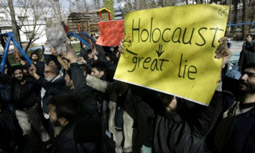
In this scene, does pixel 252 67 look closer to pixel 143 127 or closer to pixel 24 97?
pixel 143 127

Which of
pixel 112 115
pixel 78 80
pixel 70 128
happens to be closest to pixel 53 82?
pixel 78 80

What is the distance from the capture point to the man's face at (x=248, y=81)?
6.38 feet

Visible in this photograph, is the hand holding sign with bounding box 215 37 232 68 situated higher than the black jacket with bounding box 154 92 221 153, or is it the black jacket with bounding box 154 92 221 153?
the hand holding sign with bounding box 215 37 232 68

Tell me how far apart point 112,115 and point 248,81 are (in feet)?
5.70

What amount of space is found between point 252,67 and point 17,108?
143 inches

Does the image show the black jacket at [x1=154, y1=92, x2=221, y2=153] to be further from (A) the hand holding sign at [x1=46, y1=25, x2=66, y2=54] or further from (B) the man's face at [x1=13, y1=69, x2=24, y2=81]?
(B) the man's face at [x1=13, y1=69, x2=24, y2=81]

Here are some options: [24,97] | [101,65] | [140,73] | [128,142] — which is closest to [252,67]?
[140,73]

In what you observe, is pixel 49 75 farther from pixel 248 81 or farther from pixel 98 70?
pixel 248 81

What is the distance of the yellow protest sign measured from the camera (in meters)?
1.43

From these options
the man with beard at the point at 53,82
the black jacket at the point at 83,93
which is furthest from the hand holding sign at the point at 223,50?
the man with beard at the point at 53,82

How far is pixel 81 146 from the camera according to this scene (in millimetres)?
1581

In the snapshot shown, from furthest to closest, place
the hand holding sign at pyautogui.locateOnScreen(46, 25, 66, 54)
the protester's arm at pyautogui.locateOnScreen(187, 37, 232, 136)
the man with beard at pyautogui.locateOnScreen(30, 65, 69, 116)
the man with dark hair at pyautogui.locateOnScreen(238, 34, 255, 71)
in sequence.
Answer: the man with dark hair at pyautogui.locateOnScreen(238, 34, 255, 71) → the man with beard at pyautogui.locateOnScreen(30, 65, 69, 116) → the hand holding sign at pyautogui.locateOnScreen(46, 25, 66, 54) → the protester's arm at pyautogui.locateOnScreen(187, 37, 232, 136)

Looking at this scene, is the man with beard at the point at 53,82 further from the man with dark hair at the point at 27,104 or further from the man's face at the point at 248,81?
the man's face at the point at 248,81

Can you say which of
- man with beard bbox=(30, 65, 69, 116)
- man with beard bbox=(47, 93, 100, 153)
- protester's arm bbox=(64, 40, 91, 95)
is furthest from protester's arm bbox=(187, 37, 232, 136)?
man with beard bbox=(30, 65, 69, 116)
